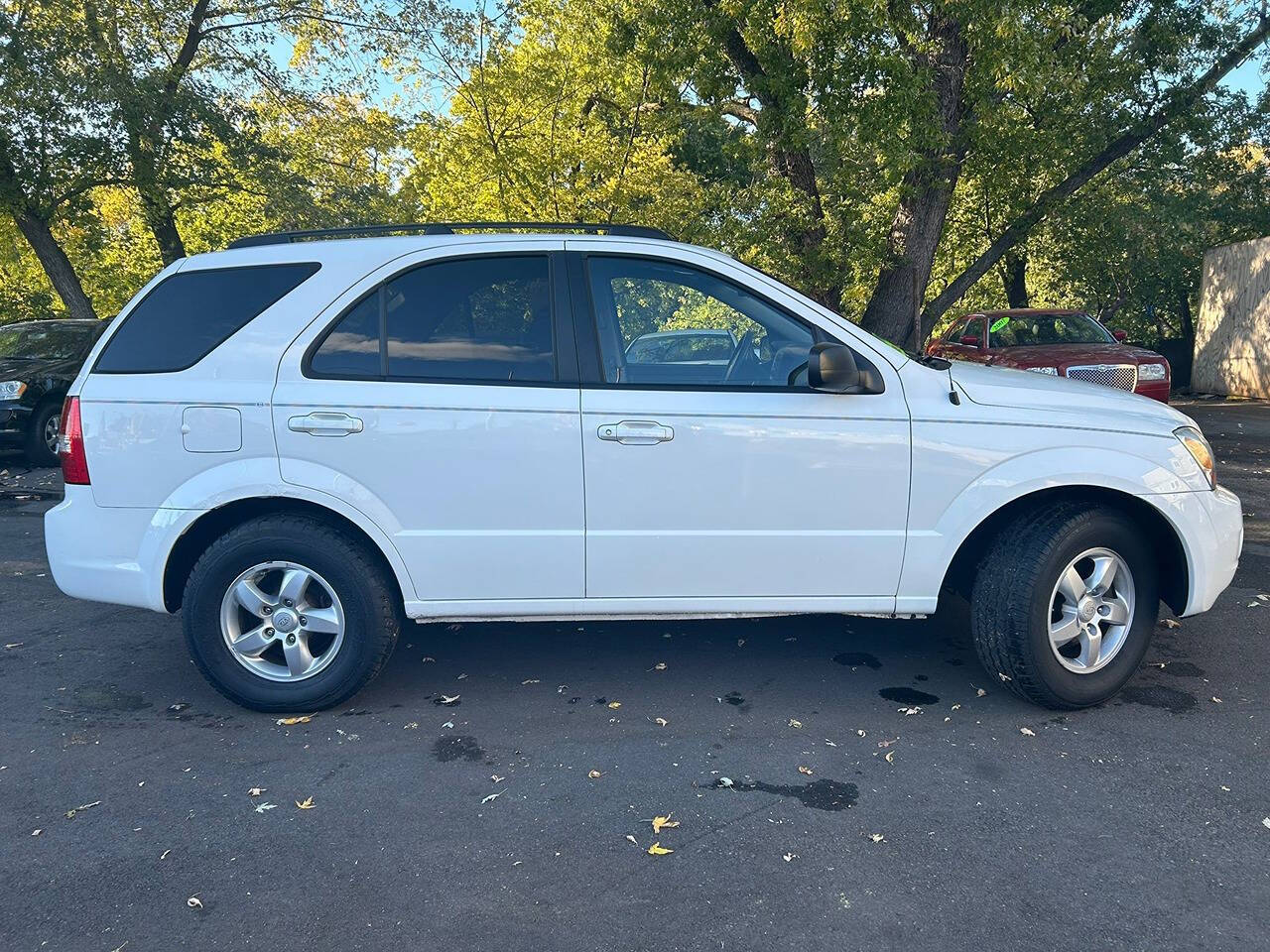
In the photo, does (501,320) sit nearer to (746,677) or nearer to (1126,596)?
(746,677)

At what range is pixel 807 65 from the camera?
9984mm

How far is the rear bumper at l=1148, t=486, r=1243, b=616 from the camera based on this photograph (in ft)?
12.7

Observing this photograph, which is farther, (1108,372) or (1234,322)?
(1234,322)

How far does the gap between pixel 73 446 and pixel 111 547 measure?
0.45 metres

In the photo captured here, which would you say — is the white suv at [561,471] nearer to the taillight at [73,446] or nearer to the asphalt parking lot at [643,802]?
the taillight at [73,446]

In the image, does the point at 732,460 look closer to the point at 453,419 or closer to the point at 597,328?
the point at 597,328

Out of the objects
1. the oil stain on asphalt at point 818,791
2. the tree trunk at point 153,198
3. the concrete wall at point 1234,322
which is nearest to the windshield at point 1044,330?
the concrete wall at point 1234,322

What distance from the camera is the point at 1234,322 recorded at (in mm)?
18938

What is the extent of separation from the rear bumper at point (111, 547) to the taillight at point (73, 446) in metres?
0.05

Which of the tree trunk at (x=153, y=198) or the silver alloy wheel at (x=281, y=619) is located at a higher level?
the tree trunk at (x=153, y=198)

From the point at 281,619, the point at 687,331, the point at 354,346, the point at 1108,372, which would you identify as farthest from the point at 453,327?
the point at 1108,372

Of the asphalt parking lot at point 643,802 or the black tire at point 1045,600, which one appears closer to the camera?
the asphalt parking lot at point 643,802

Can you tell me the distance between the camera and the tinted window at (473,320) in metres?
3.83

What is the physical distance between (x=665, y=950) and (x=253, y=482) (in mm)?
2431
